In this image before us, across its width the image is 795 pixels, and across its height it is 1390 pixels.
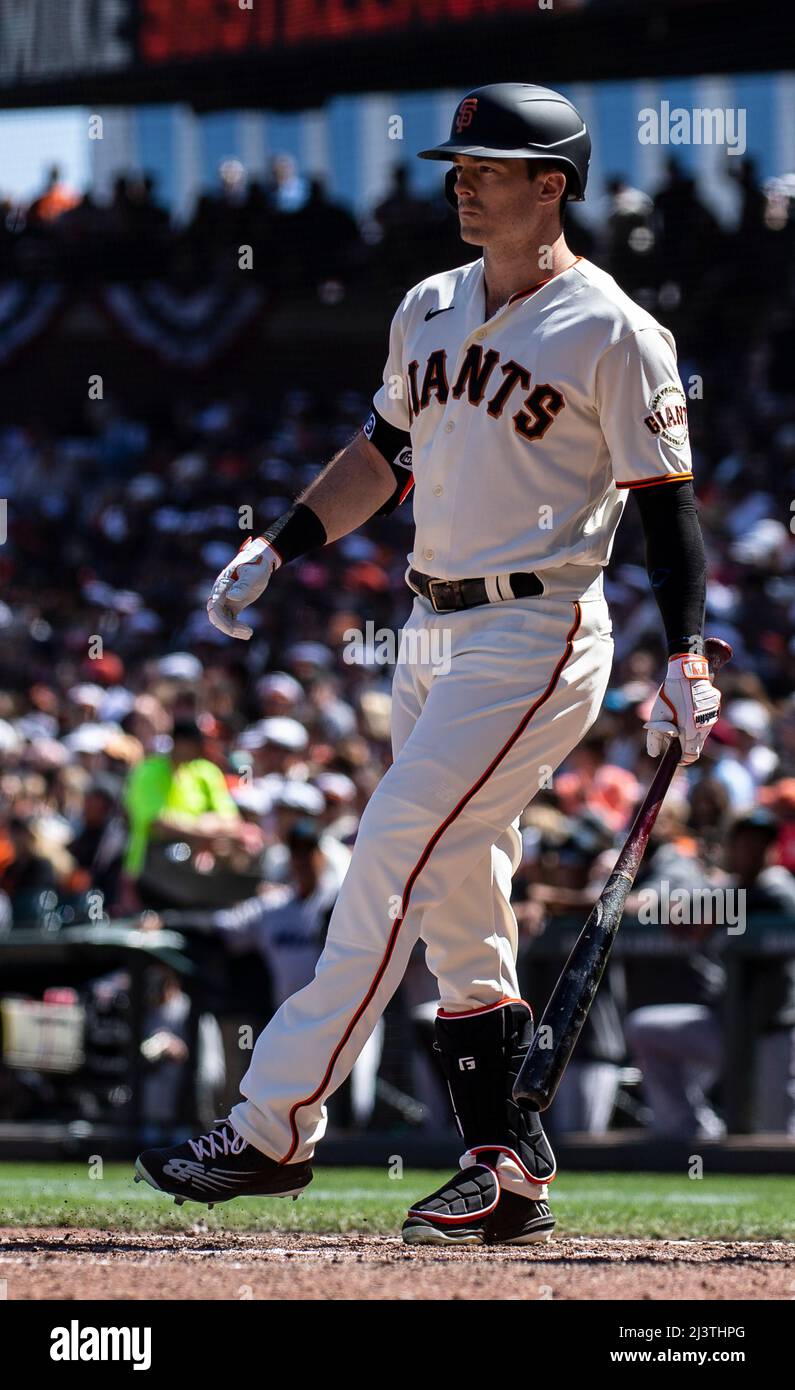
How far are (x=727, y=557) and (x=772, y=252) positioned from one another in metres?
3.88

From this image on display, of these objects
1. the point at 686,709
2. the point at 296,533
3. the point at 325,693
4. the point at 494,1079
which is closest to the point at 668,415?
the point at 686,709

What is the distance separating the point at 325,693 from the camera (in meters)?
11.5

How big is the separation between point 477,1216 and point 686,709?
3.50ft

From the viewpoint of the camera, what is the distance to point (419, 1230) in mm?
3934

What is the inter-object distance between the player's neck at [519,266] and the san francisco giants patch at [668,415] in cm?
36

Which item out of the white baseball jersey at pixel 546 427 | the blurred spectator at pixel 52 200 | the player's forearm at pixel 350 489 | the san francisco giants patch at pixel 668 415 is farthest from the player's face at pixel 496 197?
the blurred spectator at pixel 52 200

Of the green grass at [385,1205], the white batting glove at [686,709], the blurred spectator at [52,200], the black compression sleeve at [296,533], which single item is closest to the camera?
the white batting glove at [686,709]

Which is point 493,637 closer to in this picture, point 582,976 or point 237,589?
point 237,589

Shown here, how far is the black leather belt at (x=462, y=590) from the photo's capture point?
155 inches

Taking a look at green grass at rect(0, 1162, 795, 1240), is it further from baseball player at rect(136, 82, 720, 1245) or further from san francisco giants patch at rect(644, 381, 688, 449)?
san francisco giants patch at rect(644, 381, 688, 449)

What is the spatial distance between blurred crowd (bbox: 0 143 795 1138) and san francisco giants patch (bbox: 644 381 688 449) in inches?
153

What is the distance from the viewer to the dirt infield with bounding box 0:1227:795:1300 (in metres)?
3.16

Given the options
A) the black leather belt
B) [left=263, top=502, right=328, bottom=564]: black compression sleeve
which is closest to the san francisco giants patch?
the black leather belt

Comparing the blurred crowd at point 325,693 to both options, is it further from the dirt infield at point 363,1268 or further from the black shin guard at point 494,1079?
the dirt infield at point 363,1268
